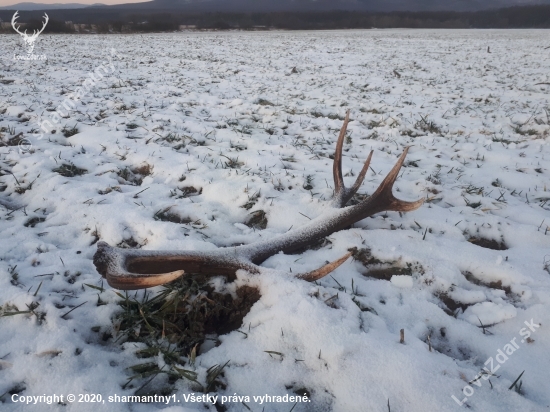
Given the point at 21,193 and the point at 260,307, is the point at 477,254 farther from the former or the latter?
the point at 21,193

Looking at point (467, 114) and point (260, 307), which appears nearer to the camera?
point (260, 307)

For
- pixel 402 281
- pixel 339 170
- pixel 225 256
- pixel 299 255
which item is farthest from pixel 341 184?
pixel 225 256

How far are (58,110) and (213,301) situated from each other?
13.7 ft

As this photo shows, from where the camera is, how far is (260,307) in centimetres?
167

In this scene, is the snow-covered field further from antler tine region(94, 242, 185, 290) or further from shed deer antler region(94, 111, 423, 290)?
antler tine region(94, 242, 185, 290)

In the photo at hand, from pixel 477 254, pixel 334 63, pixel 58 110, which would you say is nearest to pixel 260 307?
pixel 477 254

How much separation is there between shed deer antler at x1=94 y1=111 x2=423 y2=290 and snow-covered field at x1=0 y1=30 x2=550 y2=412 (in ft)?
0.30

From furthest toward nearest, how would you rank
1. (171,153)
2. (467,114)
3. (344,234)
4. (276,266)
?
(467,114), (171,153), (344,234), (276,266)

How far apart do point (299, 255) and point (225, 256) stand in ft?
1.65

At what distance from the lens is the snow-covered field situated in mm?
1375

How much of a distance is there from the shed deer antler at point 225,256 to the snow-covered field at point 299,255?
3.6 inches

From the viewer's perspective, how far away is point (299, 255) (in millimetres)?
2113

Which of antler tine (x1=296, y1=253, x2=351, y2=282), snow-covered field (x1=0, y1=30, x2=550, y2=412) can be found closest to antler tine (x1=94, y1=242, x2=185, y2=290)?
snow-covered field (x1=0, y1=30, x2=550, y2=412)

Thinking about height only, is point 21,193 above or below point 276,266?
above
